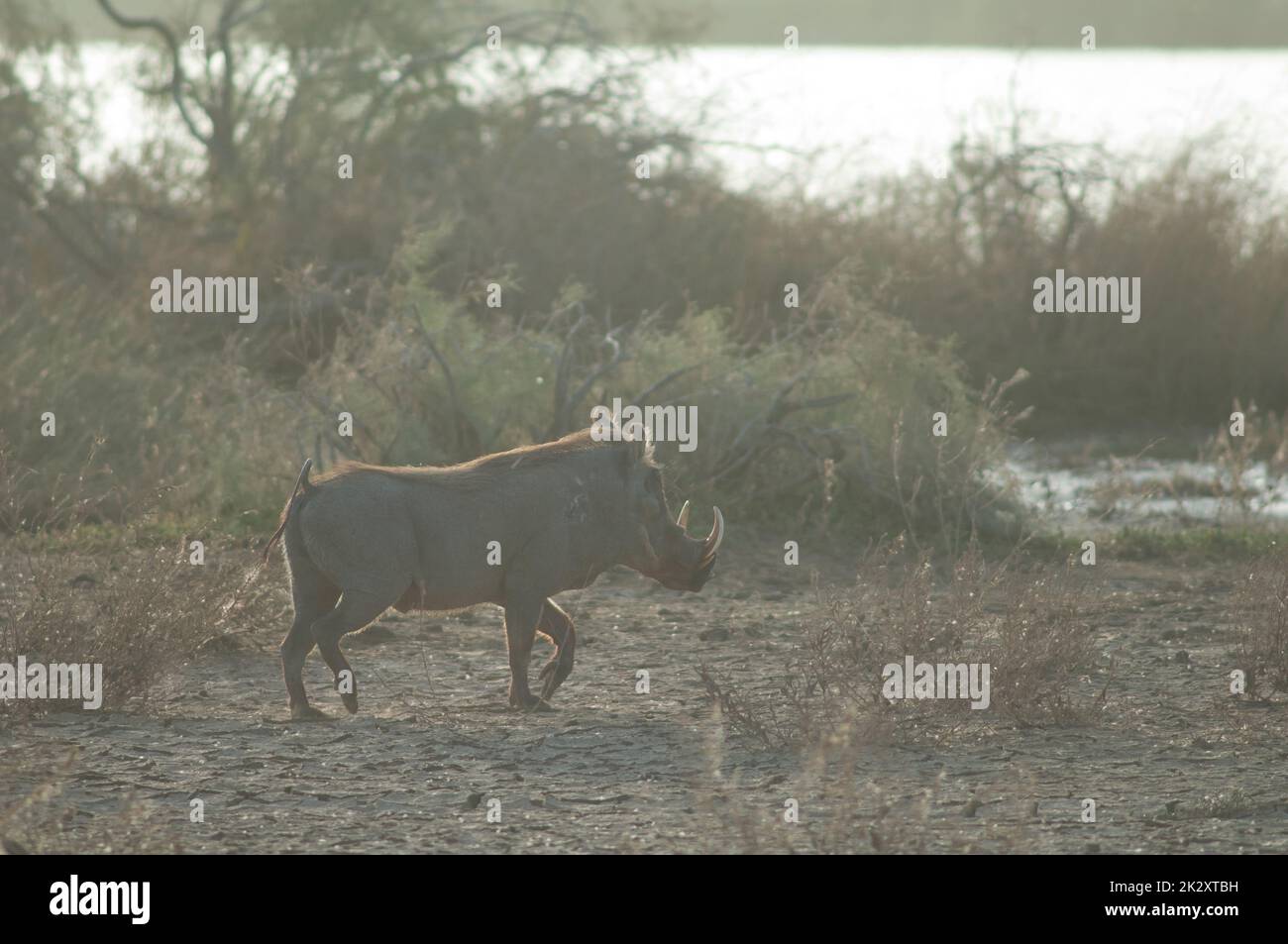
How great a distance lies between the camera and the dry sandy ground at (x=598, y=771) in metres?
5.74

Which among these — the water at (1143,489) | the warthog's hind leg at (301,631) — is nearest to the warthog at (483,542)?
the warthog's hind leg at (301,631)

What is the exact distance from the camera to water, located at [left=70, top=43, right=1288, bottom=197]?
1731cm

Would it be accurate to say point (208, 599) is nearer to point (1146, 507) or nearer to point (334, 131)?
point (1146, 507)

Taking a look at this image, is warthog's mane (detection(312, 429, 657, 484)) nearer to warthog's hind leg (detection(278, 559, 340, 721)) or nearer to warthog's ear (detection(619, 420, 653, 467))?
warthog's ear (detection(619, 420, 653, 467))

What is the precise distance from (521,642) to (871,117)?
42.3 ft

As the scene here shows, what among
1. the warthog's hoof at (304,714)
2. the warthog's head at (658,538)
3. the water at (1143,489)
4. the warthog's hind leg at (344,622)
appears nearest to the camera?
the warthog's hind leg at (344,622)

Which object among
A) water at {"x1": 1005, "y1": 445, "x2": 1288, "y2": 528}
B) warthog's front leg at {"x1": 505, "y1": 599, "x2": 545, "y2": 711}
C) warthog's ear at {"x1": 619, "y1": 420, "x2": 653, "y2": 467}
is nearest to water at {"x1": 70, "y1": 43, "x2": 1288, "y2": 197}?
water at {"x1": 1005, "y1": 445, "x2": 1288, "y2": 528}

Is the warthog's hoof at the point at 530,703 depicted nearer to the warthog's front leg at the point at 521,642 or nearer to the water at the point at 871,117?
the warthog's front leg at the point at 521,642

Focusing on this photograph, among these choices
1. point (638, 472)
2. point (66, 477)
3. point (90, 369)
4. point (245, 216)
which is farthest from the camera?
point (245, 216)

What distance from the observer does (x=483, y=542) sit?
749cm

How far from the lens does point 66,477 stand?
11734mm

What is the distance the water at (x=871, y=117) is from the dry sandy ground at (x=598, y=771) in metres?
9.27

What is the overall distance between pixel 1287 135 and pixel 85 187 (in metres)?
11.5
